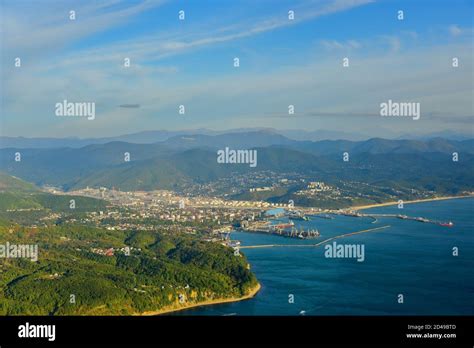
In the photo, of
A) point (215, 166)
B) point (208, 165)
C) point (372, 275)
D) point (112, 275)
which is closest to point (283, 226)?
point (372, 275)

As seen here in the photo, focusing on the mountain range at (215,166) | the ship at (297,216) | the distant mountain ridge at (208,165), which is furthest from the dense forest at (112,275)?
the distant mountain ridge at (208,165)

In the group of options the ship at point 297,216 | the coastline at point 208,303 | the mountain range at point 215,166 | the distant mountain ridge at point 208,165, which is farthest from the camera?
the distant mountain ridge at point 208,165

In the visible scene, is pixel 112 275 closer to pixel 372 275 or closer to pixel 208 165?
pixel 372 275

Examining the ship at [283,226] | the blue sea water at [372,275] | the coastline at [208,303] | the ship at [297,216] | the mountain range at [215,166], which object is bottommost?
the coastline at [208,303]

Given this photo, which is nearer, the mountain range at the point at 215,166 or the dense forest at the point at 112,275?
the dense forest at the point at 112,275

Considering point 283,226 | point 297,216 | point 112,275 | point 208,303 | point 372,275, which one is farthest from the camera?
point 297,216

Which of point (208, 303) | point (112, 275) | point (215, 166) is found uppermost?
point (215, 166)

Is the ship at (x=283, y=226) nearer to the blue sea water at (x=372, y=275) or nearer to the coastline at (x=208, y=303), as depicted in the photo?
the blue sea water at (x=372, y=275)
